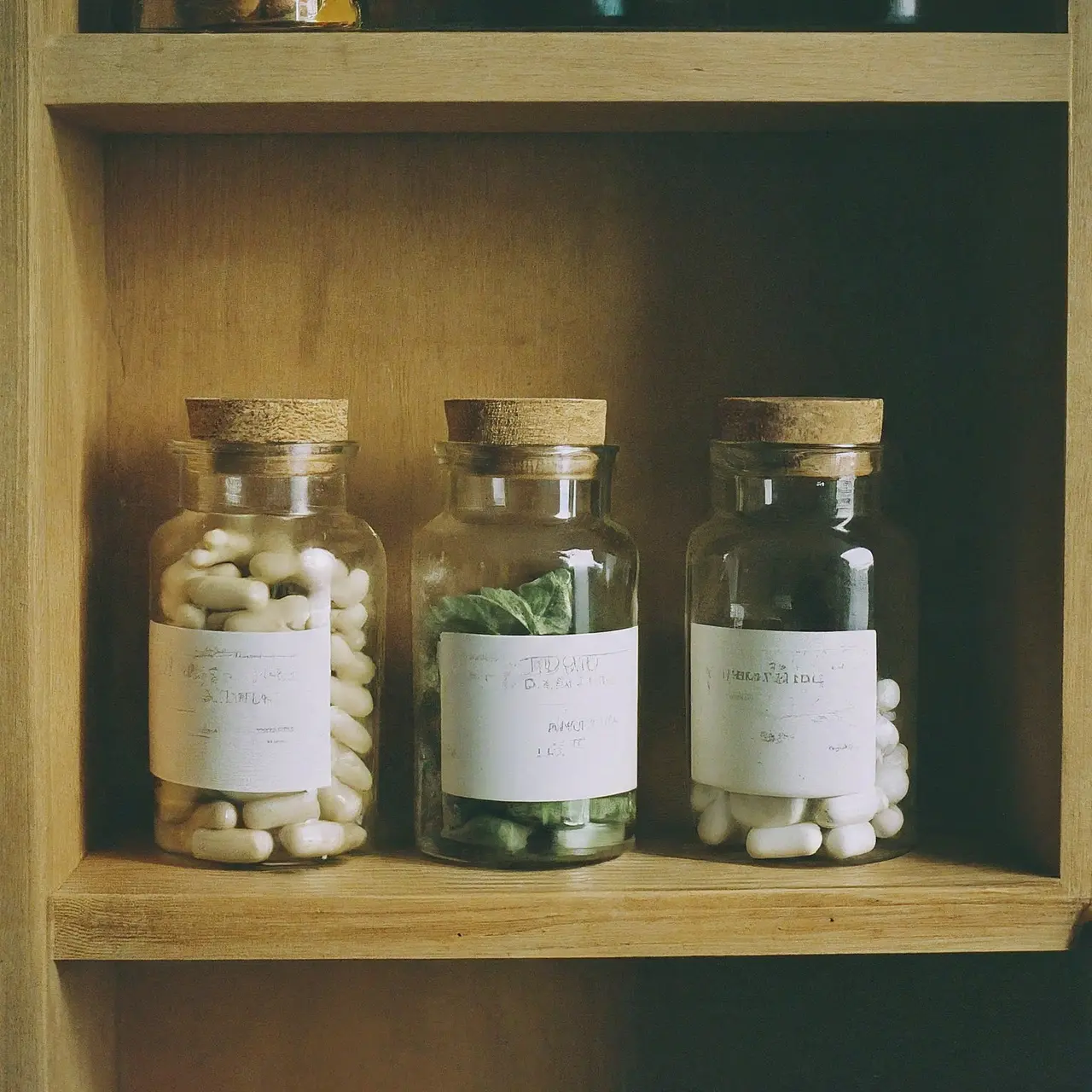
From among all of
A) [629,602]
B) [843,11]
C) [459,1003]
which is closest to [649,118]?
[843,11]

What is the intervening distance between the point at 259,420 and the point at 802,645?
0.88 feet

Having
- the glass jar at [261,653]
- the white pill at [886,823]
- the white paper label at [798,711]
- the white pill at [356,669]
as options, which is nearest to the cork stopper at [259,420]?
the glass jar at [261,653]

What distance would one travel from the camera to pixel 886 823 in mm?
A: 570

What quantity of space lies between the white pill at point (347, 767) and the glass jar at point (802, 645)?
0.53 feet

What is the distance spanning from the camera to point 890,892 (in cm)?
53

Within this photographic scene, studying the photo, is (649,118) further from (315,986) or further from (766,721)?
(315,986)

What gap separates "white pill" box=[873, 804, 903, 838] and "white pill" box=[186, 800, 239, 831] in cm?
30

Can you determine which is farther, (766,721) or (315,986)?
(315,986)

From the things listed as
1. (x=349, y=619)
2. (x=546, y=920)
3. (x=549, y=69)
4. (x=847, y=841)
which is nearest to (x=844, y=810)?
(x=847, y=841)

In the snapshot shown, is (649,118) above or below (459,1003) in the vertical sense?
above

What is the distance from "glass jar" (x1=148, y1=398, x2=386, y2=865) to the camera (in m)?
0.54

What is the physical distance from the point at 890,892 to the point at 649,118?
0.38 meters

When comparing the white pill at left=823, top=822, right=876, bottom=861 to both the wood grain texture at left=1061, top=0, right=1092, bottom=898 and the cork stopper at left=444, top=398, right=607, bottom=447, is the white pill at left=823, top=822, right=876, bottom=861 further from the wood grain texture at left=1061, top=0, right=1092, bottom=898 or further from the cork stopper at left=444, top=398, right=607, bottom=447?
the cork stopper at left=444, top=398, right=607, bottom=447

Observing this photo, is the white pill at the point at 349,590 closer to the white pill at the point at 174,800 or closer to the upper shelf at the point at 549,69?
the white pill at the point at 174,800
